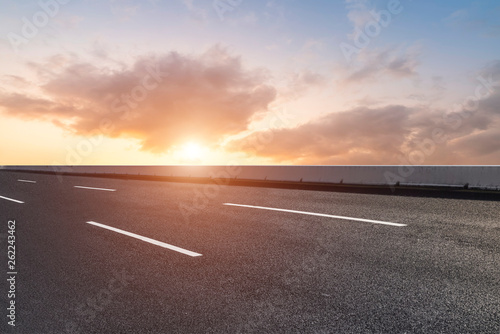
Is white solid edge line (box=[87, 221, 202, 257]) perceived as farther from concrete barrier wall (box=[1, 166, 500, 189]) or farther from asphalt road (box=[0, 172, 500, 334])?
concrete barrier wall (box=[1, 166, 500, 189])

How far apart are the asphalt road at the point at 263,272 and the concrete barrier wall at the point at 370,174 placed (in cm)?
421

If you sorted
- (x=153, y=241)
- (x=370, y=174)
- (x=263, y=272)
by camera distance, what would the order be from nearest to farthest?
(x=263, y=272), (x=153, y=241), (x=370, y=174)

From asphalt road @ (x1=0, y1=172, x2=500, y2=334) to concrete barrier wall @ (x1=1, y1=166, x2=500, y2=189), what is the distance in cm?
421

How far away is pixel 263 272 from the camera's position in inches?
171

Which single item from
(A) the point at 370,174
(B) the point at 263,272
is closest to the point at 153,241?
(B) the point at 263,272

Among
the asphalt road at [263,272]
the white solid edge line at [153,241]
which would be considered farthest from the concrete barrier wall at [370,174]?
the white solid edge line at [153,241]

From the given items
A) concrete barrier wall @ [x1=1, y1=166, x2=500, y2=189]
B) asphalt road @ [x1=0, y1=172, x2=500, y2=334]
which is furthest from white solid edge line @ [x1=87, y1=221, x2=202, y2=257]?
concrete barrier wall @ [x1=1, y1=166, x2=500, y2=189]

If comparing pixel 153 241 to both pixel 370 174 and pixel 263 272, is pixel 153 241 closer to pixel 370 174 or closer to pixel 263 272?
pixel 263 272

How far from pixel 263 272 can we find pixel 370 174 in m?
10.7

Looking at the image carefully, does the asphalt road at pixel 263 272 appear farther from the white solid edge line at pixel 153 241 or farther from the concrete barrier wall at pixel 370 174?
the concrete barrier wall at pixel 370 174

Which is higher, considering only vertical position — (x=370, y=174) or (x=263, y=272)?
(x=370, y=174)

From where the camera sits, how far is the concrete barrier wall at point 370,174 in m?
11.8

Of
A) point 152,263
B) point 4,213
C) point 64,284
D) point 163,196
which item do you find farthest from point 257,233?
point 4,213

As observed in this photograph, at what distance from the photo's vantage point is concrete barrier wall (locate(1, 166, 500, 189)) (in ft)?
38.5
